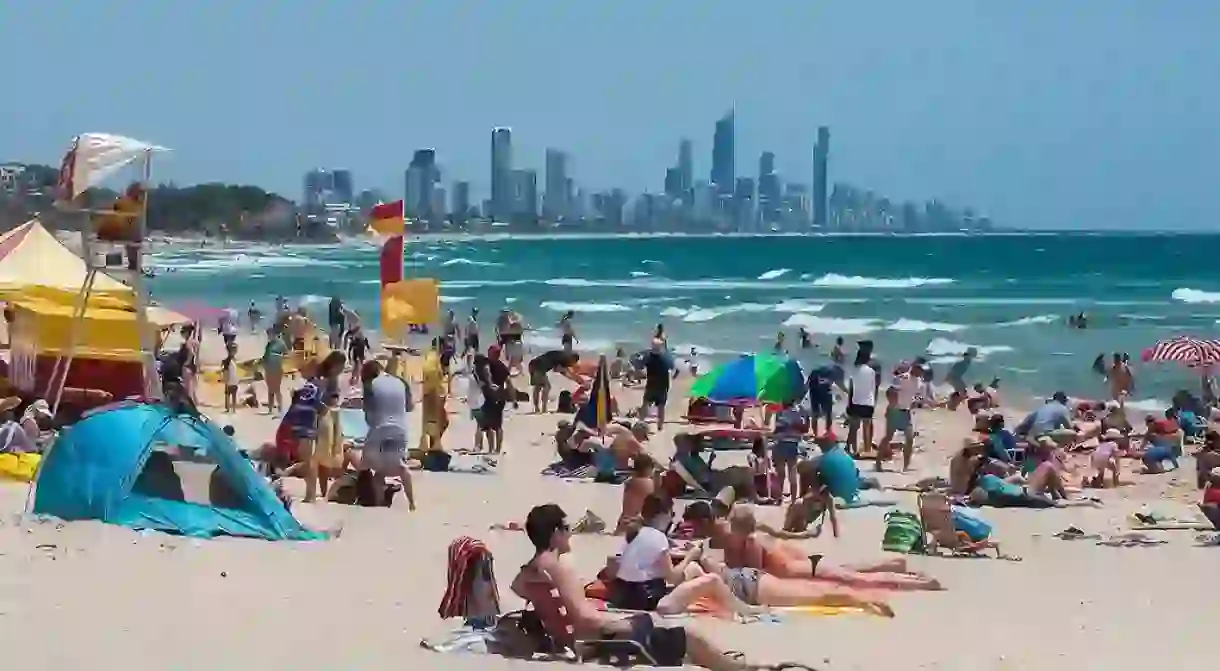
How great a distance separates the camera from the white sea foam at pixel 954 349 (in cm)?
3297

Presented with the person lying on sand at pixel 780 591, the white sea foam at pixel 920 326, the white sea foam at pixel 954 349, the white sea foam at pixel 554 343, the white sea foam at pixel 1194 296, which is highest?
the person lying on sand at pixel 780 591

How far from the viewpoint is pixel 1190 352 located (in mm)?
17594

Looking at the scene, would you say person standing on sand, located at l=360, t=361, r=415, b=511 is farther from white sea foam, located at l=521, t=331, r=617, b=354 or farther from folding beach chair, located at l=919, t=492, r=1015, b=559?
white sea foam, located at l=521, t=331, r=617, b=354

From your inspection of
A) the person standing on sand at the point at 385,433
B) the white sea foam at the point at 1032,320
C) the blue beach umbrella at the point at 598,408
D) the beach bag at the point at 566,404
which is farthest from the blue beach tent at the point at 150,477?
the white sea foam at the point at 1032,320

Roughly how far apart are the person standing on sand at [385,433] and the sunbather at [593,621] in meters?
4.69

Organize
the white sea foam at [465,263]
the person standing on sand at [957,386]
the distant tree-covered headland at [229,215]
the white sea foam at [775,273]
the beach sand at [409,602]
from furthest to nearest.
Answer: the distant tree-covered headland at [229,215] < the white sea foam at [465,263] < the white sea foam at [775,273] < the person standing on sand at [957,386] < the beach sand at [409,602]

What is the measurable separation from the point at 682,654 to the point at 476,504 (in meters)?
5.74

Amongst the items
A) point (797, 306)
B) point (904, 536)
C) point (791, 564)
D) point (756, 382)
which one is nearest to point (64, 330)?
point (756, 382)

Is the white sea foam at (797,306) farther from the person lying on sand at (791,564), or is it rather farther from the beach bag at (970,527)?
the person lying on sand at (791,564)

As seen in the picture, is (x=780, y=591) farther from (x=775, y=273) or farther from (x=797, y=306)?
(x=775, y=273)

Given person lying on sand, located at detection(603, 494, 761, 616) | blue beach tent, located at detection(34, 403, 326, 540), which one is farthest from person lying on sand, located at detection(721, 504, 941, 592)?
blue beach tent, located at detection(34, 403, 326, 540)

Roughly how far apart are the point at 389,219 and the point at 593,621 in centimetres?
716

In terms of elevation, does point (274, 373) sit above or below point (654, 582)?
below

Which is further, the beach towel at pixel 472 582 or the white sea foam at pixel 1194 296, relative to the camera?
the white sea foam at pixel 1194 296
